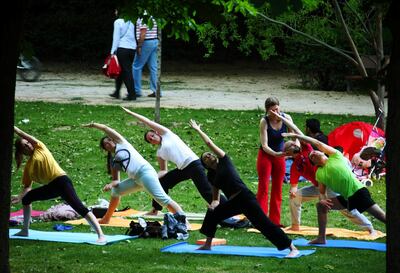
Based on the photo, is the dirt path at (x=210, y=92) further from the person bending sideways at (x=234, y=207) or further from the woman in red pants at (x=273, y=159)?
the person bending sideways at (x=234, y=207)

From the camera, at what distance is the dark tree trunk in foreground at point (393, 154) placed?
7383mm

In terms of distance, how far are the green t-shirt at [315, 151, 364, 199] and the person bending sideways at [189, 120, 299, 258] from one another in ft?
3.37

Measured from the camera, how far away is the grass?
1087 cm

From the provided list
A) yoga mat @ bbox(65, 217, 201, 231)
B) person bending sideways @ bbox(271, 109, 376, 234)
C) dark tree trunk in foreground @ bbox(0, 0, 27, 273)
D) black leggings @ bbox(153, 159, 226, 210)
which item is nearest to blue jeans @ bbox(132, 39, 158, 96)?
yoga mat @ bbox(65, 217, 201, 231)

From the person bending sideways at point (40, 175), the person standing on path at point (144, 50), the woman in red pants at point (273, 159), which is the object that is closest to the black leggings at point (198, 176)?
→ the woman in red pants at point (273, 159)

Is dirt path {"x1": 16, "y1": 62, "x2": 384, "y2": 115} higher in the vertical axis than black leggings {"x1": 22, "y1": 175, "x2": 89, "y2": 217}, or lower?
lower

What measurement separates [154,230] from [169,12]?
2.79 metres

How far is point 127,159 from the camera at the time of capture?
13.2 m

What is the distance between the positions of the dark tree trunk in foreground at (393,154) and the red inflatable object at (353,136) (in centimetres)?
931

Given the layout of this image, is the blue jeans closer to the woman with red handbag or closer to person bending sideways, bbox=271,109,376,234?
the woman with red handbag

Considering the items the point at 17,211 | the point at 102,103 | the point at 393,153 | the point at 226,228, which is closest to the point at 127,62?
the point at 102,103

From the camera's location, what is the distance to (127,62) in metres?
22.7

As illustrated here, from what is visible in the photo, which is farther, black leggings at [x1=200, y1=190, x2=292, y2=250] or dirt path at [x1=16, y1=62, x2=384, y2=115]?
dirt path at [x1=16, y1=62, x2=384, y2=115]

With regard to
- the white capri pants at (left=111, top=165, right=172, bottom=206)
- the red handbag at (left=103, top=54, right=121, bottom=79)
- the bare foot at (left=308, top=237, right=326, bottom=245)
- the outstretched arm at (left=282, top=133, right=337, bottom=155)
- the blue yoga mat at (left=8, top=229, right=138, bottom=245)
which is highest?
the outstretched arm at (left=282, top=133, right=337, bottom=155)
